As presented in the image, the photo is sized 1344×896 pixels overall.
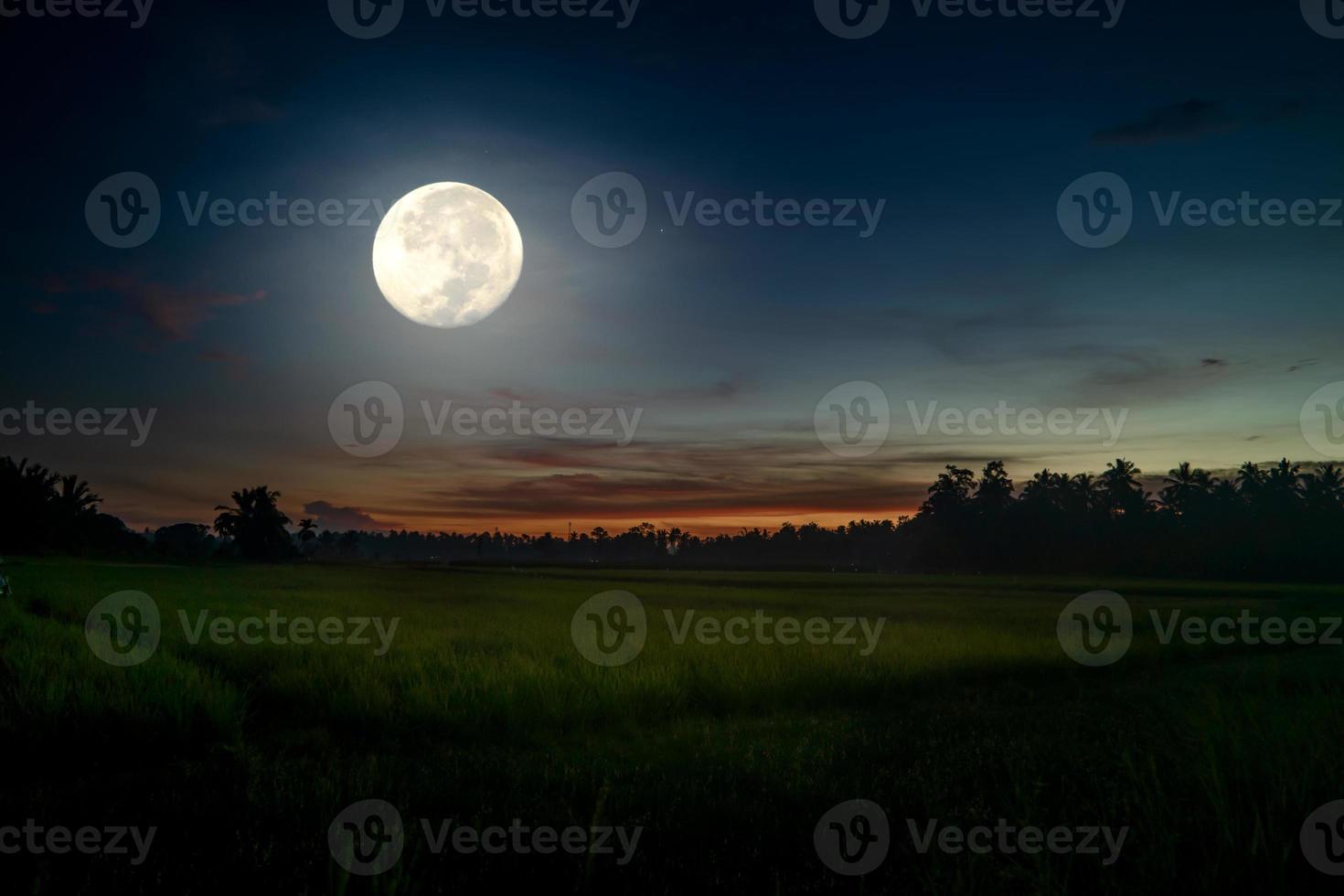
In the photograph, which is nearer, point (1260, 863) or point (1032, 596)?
point (1260, 863)

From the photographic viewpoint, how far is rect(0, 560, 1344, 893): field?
4227 millimetres

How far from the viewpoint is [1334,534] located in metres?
71.9

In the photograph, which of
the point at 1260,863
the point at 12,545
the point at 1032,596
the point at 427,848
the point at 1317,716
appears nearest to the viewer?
the point at 1260,863

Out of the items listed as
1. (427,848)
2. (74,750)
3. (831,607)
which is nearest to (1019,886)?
(427,848)

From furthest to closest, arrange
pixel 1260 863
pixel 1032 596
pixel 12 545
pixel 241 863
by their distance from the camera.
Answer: pixel 12 545 → pixel 1032 596 → pixel 241 863 → pixel 1260 863

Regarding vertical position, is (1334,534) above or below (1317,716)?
above

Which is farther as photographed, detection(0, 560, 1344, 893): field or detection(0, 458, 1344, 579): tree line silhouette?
detection(0, 458, 1344, 579): tree line silhouette

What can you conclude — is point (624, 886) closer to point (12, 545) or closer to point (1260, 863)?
point (1260, 863)

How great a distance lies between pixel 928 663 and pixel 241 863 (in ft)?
39.9

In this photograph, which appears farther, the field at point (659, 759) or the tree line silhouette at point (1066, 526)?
the tree line silhouette at point (1066, 526)

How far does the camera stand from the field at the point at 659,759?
4227 mm

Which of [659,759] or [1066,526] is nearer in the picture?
[659,759]

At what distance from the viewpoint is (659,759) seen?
23.0ft

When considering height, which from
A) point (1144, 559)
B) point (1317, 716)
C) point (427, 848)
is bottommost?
point (427, 848)
